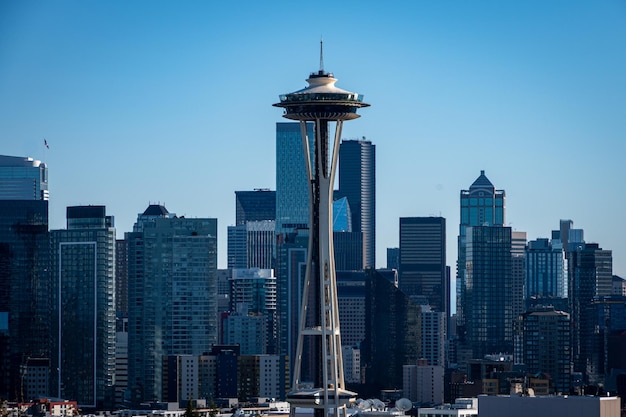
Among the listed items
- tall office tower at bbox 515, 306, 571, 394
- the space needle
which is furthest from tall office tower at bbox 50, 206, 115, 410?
the space needle

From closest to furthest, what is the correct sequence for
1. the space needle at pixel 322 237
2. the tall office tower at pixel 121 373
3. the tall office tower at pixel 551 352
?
the space needle at pixel 322 237 → the tall office tower at pixel 121 373 → the tall office tower at pixel 551 352

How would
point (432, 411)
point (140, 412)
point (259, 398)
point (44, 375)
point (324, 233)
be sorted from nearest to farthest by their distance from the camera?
1. point (324, 233)
2. point (432, 411)
3. point (140, 412)
4. point (259, 398)
5. point (44, 375)

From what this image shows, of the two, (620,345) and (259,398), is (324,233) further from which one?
(620,345)

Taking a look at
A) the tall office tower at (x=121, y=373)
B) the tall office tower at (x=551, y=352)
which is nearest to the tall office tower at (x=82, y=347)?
the tall office tower at (x=121, y=373)

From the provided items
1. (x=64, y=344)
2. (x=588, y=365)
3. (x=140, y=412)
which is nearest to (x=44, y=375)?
(x=64, y=344)

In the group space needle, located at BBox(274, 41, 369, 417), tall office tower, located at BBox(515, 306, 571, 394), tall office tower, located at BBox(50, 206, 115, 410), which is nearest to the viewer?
space needle, located at BBox(274, 41, 369, 417)

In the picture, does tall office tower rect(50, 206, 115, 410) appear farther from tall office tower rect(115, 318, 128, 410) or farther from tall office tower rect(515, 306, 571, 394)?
tall office tower rect(515, 306, 571, 394)

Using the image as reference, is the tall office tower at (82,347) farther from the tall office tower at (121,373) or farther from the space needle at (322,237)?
the space needle at (322,237)

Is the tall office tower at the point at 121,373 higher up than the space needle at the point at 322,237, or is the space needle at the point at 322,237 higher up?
the space needle at the point at 322,237
